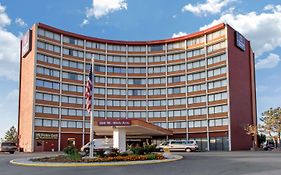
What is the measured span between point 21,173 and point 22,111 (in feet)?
200

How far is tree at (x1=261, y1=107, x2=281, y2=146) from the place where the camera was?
231ft

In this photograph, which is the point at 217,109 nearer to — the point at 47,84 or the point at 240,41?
the point at 240,41

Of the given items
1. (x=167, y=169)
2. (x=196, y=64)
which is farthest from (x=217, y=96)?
(x=167, y=169)

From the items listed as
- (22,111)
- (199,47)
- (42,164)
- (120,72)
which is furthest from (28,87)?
(42,164)

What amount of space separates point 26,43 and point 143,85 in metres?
26.2

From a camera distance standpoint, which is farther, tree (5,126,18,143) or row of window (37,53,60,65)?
tree (5,126,18,143)

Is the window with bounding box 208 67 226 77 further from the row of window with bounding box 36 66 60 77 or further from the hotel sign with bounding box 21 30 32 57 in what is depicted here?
the hotel sign with bounding box 21 30 32 57

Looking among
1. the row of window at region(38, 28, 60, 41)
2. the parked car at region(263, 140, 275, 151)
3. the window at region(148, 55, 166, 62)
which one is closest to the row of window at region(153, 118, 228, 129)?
the parked car at region(263, 140, 275, 151)

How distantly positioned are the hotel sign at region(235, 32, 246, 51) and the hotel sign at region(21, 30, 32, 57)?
1577 inches

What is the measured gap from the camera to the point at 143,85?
86375mm

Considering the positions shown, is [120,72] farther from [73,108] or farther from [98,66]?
[73,108]

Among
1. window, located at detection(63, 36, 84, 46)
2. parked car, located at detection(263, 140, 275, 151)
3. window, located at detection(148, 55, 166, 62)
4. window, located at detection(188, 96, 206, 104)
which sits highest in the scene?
window, located at detection(63, 36, 84, 46)

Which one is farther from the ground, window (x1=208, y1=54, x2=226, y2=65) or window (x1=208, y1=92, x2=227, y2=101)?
window (x1=208, y1=54, x2=226, y2=65)

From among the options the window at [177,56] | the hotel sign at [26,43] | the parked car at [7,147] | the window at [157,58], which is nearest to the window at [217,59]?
the window at [177,56]
